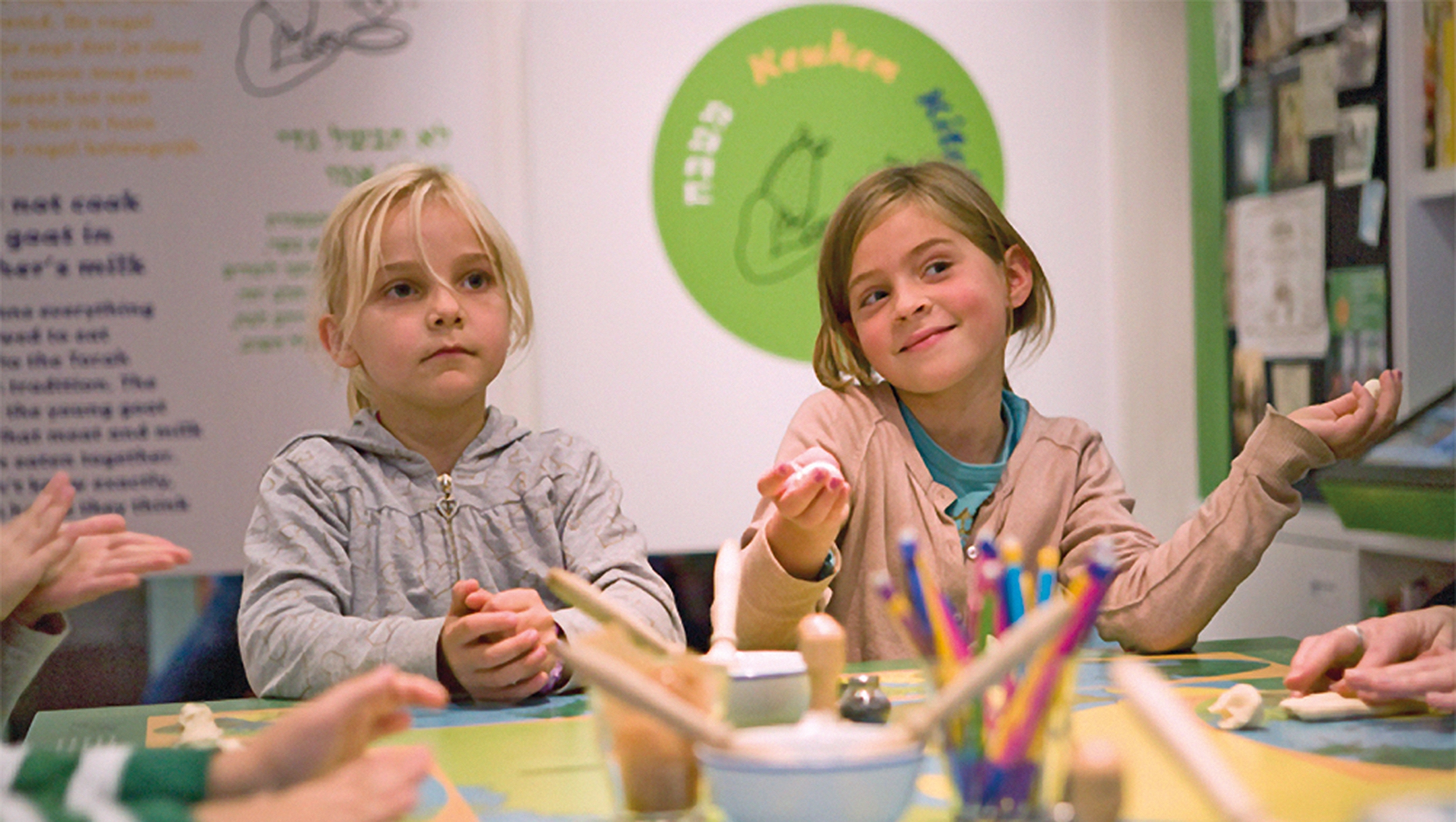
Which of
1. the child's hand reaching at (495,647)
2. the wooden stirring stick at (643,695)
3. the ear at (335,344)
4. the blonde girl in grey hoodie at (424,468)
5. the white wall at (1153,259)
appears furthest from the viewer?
the white wall at (1153,259)

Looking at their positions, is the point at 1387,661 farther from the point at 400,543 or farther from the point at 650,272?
the point at 650,272

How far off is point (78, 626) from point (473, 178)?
3.40 ft

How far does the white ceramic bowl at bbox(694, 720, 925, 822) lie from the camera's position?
61 centimetres

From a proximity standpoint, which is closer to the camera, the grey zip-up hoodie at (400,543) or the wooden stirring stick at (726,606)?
the wooden stirring stick at (726,606)

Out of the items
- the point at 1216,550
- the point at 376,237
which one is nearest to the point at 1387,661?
the point at 1216,550

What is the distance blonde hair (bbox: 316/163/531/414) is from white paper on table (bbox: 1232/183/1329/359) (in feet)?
4.95

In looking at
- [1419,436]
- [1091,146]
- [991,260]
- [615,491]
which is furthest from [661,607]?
[1091,146]

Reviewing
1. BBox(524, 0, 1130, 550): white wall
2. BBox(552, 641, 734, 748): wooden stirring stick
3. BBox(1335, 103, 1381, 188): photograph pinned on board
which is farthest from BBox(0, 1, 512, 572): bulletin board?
BBox(552, 641, 734, 748): wooden stirring stick

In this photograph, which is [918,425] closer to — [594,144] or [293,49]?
[594,144]

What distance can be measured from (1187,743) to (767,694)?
413mm

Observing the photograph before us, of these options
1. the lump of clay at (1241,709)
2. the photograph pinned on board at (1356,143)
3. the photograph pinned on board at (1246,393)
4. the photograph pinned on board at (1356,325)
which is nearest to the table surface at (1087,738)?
the lump of clay at (1241,709)

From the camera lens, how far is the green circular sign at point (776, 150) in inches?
97.2

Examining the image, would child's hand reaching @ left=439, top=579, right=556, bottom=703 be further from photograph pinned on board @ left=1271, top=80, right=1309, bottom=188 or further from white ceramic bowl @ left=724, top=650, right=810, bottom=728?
photograph pinned on board @ left=1271, top=80, right=1309, bottom=188

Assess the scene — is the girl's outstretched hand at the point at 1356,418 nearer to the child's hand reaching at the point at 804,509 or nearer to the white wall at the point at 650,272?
the child's hand reaching at the point at 804,509
